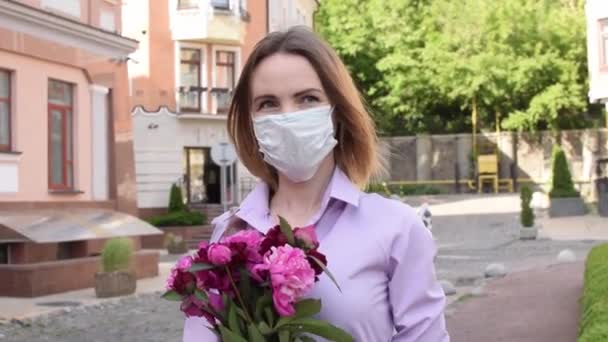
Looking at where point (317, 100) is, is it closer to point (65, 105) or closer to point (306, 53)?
point (306, 53)

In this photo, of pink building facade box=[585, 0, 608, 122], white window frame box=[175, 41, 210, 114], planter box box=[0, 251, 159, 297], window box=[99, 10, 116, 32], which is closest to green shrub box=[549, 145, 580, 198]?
pink building facade box=[585, 0, 608, 122]

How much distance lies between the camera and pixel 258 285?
214 centimetres

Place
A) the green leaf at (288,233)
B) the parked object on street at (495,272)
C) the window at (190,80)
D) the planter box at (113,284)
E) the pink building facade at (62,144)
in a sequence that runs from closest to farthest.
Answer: the green leaf at (288,233) < the planter box at (113,284) < the pink building facade at (62,144) < the parked object on street at (495,272) < the window at (190,80)

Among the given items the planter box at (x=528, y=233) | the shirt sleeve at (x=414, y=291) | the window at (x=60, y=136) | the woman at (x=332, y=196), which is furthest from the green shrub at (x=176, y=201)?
the shirt sleeve at (x=414, y=291)

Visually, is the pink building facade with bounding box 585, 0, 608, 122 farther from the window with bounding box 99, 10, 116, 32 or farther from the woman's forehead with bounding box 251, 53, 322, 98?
the woman's forehead with bounding box 251, 53, 322, 98

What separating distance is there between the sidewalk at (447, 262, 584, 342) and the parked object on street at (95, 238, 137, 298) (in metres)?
6.08

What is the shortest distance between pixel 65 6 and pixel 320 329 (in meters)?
17.8

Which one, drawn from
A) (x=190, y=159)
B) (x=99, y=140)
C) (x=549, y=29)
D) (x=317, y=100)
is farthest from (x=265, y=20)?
(x=317, y=100)

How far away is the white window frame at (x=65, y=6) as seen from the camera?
18163mm

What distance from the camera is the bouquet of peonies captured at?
207cm

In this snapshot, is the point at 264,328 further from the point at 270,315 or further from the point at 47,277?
the point at 47,277

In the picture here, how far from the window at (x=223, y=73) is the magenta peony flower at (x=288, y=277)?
1305 inches

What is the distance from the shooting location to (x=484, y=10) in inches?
1738

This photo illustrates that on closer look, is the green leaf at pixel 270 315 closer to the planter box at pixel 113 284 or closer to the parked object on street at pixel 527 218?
the planter box at pixel 113 284
